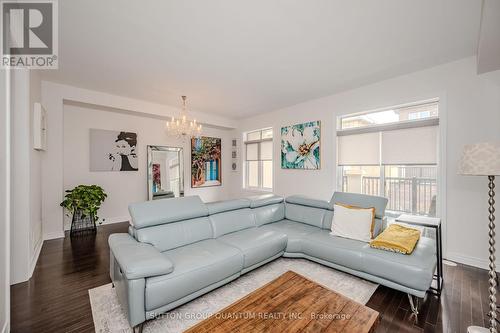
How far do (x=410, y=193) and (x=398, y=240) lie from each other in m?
1.72

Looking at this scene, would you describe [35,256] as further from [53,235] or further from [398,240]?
[398,240]

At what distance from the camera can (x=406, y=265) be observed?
6.38ft

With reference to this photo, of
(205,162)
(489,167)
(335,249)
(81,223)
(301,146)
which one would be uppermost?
(301,146)

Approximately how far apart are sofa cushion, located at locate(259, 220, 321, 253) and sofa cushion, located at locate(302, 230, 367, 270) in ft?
0.28

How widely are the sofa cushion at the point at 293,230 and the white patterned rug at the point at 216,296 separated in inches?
7.8

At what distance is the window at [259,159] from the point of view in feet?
19.2

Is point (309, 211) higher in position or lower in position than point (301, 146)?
lower

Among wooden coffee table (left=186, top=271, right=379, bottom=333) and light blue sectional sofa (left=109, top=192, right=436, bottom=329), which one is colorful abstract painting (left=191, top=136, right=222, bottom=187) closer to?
light blue sectional sofa (left=109, top=192, right=436, bottom=329)

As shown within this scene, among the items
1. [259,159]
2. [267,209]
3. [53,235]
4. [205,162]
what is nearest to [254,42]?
[267,209]

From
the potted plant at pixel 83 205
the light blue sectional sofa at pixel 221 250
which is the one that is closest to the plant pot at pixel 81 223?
the potted plant at pixel 83 205

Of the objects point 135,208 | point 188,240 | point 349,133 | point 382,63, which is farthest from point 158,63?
point 349,133

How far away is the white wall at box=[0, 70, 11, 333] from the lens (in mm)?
1479

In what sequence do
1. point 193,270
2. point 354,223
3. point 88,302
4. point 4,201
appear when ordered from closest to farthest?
point 4,201
point 193,270
point 88,302
point 354,223

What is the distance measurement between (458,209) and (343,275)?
79.4 inches
